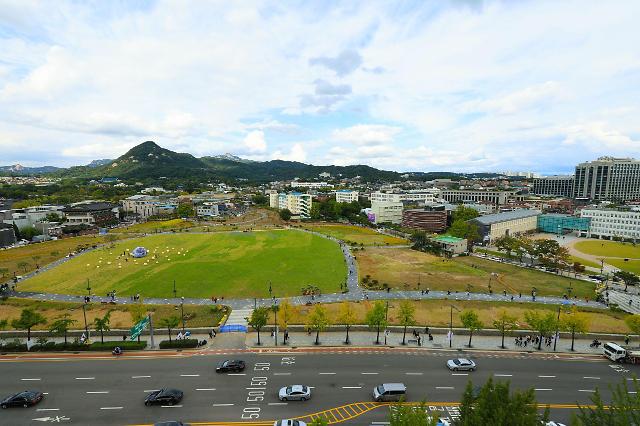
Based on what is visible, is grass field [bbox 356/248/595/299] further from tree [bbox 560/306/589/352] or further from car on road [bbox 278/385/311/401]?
car on road [bbox 278/385/311/401]

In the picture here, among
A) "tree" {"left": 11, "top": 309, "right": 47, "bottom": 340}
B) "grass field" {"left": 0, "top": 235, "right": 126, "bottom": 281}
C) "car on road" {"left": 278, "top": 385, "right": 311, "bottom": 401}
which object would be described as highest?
"tree" {"left": 11, "top": 309, "right": 47, "bottom": 340}

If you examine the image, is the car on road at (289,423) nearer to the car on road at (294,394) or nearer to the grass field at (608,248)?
the car on road at (294,394)

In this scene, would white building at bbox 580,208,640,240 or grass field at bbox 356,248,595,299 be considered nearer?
grass field at bbox 356,248,595,299

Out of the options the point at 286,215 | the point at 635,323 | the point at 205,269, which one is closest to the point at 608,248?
the point at 635,323

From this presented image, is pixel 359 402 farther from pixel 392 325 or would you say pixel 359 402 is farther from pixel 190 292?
pixel 190 292

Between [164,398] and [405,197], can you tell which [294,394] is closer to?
[164,398]

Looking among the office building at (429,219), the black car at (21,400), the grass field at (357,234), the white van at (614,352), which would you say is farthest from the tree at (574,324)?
the office building at (429,219)

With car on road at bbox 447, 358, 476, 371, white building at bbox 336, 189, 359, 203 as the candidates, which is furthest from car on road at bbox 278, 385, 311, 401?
white building at bbox 336, 189, 359, 203
